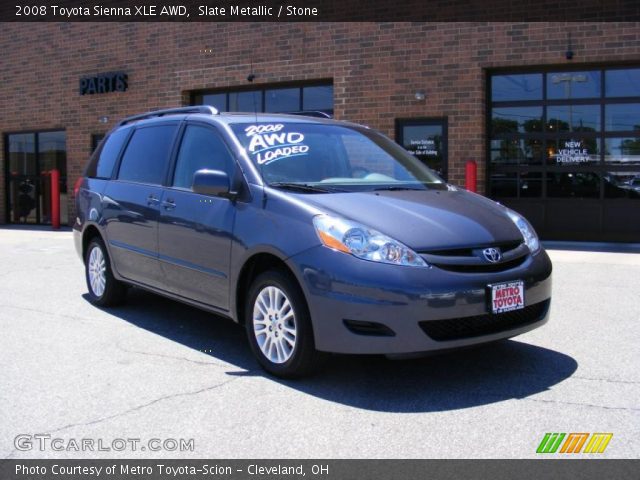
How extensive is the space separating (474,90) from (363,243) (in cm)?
929

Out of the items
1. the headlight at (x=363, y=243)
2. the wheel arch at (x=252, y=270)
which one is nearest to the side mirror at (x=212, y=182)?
the wheel arch at (x=252, y=270)

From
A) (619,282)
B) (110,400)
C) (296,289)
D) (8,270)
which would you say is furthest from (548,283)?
(8,270)

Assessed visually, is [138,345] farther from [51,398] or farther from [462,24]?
[462,24]

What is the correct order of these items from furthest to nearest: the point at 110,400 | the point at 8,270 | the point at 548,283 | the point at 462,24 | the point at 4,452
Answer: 1. the point at 462,24
2. the point at 8,270
3. the point at 548,283
4. the point at 110,400
5. the point at 4,452

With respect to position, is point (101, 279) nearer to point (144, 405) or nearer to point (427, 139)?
point (144, 405)

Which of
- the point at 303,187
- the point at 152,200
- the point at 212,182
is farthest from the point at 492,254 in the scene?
the point at 152,200

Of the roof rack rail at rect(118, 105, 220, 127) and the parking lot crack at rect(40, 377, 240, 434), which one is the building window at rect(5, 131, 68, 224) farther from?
the parking lot crack at rect(40, 377, 240, 434)

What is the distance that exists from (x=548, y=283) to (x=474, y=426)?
1320 mm

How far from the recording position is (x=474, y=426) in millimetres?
3584

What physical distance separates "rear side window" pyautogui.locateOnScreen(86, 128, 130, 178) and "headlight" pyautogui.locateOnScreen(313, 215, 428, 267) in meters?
3.29

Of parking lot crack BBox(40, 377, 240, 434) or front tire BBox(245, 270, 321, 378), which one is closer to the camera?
parking lot crack BBox(40, 377, 240, 434)

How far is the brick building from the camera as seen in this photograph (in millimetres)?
12078

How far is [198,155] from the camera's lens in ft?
17.5
